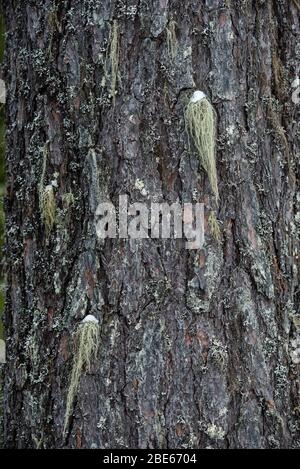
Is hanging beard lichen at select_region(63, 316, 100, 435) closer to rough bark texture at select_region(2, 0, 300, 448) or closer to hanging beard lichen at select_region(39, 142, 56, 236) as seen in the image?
A: rough bark texture at select_region(2, 0, 300, 448)

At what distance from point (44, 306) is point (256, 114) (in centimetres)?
99

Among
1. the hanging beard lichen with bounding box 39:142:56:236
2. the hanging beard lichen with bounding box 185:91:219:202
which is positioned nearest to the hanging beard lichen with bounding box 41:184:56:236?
the hanging beard lichen with bounding box 39:142:56:236

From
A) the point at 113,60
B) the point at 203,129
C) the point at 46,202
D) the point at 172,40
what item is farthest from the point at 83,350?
the point at 172,40

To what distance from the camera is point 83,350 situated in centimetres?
220

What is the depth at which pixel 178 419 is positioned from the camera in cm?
216

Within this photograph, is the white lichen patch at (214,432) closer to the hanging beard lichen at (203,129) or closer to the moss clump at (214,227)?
the moss clump at (214,227)

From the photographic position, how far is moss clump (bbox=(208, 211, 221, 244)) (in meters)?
2.23

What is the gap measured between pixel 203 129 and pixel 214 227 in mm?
326

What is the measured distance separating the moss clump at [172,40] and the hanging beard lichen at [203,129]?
0.52 feet

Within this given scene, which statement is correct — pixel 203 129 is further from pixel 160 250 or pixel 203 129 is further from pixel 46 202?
pixel 46 202

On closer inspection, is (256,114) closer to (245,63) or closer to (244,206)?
(245,63)

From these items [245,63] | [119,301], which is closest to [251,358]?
[119,301]

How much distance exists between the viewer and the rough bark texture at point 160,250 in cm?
218

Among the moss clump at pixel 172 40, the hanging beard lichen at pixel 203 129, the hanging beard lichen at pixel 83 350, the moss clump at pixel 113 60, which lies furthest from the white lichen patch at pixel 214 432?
the moss clump at pixel 172 40
